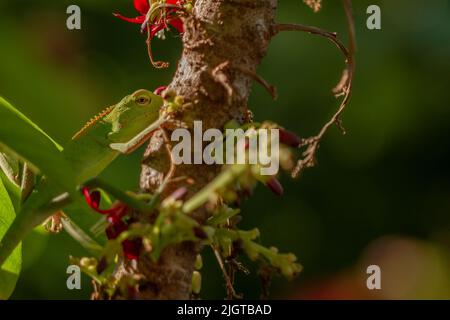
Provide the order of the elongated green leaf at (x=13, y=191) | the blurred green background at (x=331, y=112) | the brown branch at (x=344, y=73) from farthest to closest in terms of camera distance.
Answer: the blurred green background at (x=331, y=112), the elongated green leaf at (x=13, y=191), the brown branch at (x=344, y=73)

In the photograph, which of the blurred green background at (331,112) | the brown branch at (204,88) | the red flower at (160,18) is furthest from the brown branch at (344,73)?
the blurred green background at (331,112)

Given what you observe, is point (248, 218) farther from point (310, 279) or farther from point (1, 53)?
point (1, 53)

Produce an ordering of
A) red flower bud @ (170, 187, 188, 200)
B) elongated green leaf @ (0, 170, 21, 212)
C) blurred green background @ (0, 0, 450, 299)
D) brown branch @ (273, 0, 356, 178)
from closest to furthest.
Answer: red flower bud @ (170, 187, 188, 200) → brown branch @ (273, 0, 356, 178) → elongated green leaf @ (0, 170, 21, 212) → blurred green background @ (0, 0, 450, 299)

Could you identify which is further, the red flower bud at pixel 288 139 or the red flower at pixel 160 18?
the red flower at pixel 160 18

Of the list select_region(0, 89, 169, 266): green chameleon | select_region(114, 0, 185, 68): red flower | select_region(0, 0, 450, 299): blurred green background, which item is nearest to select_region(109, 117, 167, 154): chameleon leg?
select_region(0, 89, 169, 266): green chameleon

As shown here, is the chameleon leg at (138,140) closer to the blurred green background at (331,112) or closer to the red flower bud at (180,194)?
the red flower bud at (180,194)

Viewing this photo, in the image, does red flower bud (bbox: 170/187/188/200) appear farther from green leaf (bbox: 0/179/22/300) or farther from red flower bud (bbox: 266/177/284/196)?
green leaf (bbox: 0/179/22/300)
